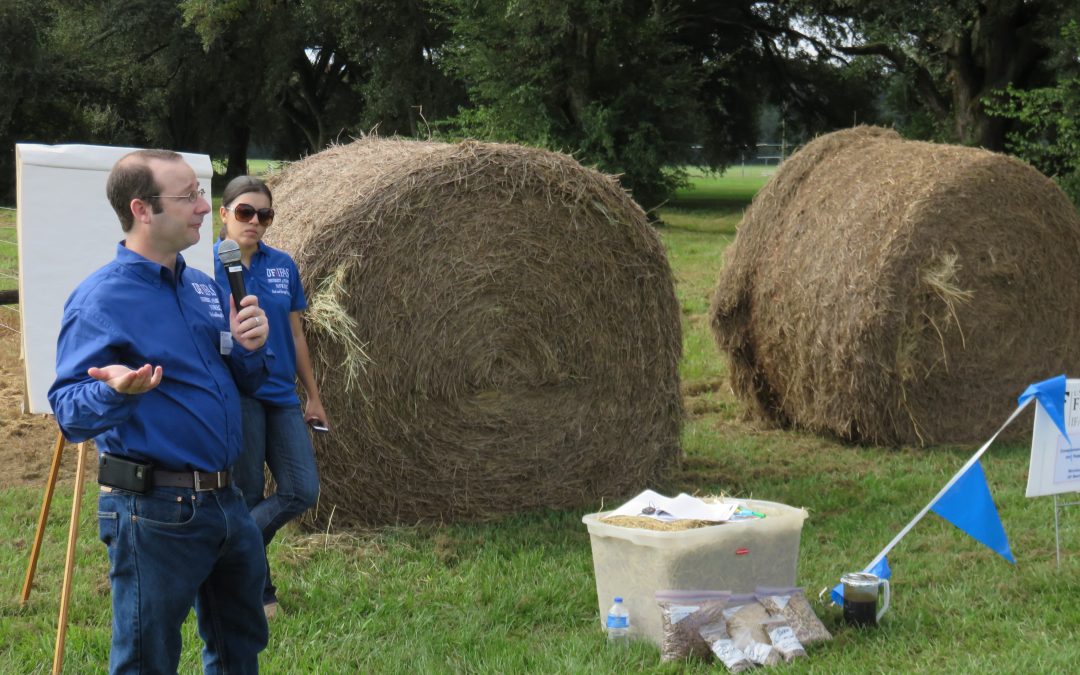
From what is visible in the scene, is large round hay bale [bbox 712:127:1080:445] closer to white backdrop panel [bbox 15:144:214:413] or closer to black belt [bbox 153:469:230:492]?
white backdrop panel [bbox 15:144:214:413]

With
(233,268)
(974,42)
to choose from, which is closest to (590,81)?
(974,42)

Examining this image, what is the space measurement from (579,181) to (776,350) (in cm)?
254

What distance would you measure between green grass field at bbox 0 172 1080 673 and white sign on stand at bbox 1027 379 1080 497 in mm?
353

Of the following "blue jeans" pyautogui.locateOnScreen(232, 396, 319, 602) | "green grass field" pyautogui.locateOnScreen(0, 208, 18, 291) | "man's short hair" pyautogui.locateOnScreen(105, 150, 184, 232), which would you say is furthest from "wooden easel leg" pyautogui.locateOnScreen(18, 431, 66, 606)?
"green grass field" pyautogui.locateOnScreen(0, 208, 18, 291)

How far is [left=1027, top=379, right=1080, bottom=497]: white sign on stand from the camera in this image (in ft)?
17.5

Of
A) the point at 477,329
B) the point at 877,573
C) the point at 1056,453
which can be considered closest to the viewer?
the point at 877,573

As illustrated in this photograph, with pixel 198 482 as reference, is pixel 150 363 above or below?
above

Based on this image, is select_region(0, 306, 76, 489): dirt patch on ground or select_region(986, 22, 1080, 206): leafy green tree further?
select_region(986, 22, 1080, 206): leafy green tree

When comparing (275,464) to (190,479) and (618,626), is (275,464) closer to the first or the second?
(618,626)

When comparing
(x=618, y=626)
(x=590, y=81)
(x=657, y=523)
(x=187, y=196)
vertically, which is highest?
(x=590, y=81)

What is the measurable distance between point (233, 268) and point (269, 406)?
1423 mm

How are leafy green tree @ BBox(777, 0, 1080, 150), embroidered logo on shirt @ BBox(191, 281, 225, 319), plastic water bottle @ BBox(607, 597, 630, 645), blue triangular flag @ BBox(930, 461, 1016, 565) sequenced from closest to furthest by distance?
1. embroidered logo on shirt @ BBox(191, 281, 225, 319)
2. plastic water bottle @ BBox(607, 597, 630, 645)
3. blue triangular flag @ BBox(930, 461, 1016, 565)
4. leafy green tree @ BBox(777, 0, 1080, 150)

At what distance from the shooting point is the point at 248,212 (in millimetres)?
4750

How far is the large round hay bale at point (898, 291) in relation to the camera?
7.81 meters
